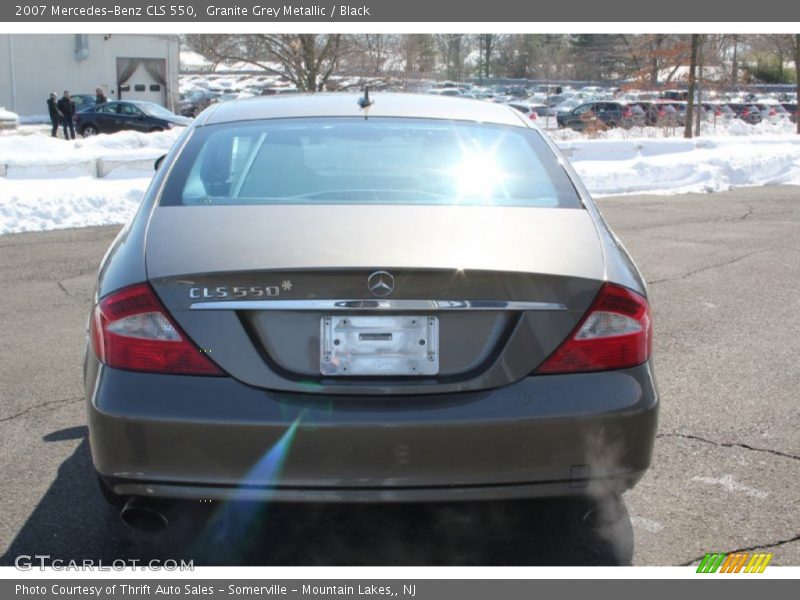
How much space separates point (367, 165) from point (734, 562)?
1.99 meters

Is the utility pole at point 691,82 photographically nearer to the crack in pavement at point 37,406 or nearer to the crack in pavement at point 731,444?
the crack in pavement at point 731,444

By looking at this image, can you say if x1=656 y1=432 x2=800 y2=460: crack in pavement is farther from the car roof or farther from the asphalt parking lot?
the car roof

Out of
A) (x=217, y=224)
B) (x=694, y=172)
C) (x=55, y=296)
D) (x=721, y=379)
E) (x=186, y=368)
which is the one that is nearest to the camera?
(x=186, y=368)

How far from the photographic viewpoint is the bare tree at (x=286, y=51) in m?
24.9

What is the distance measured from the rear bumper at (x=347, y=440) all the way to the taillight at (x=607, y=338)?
2.1 inches

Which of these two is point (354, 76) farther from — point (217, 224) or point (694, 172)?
point (217, 224)

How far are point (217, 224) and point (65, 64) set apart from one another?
156 ft

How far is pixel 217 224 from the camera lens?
3162 mm

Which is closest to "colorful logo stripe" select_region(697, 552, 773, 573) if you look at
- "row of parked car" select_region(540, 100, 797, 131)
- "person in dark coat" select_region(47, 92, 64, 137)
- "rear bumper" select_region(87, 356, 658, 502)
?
"rear bumper" select_region(87, 356, 658, 502)

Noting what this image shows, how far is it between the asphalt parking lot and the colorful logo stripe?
40 mm

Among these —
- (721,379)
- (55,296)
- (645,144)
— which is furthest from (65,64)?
(721,379)

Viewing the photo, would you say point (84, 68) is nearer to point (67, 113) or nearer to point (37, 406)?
point (67, 113)

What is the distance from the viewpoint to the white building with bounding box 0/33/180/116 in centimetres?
4550

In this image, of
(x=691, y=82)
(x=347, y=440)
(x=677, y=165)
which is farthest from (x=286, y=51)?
(x=347, y=440)
